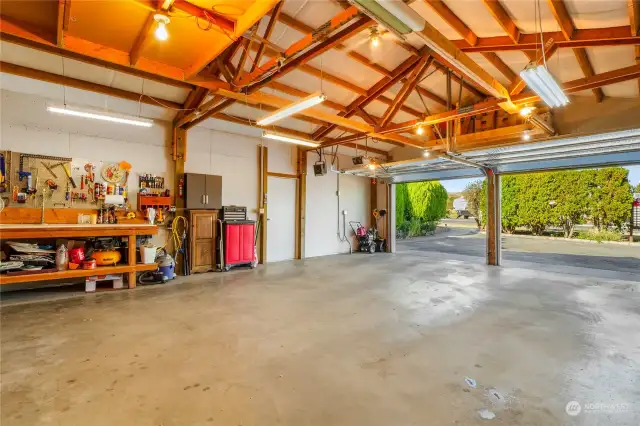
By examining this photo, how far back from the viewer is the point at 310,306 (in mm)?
4043

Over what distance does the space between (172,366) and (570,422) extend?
281cm

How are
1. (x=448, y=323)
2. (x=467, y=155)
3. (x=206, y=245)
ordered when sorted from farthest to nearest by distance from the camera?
(x=467, y=155), (x=206, y=245), (x=448, y=323)

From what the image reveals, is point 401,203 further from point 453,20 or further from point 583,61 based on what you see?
point 453,20

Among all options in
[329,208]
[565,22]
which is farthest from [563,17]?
[329,208]

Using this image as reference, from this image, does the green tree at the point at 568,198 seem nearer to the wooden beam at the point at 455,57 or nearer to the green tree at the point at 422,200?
the green tree at the point at 422,200

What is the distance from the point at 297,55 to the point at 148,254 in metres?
4.18

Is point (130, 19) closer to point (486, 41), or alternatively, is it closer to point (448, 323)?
point (486, 41)

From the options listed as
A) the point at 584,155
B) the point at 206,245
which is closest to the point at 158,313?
the point at 206,245

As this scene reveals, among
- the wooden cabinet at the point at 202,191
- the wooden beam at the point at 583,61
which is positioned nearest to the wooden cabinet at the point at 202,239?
the wooden cabinet at the point at 202,191

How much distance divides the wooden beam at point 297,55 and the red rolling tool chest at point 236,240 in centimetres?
307

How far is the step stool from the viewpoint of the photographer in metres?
4.70

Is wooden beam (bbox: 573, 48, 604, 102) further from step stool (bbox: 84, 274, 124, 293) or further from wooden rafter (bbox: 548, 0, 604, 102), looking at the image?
step stool (bbox: 84, 274, 124, 293)

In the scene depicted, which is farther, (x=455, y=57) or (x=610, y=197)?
(x=610, y=197)

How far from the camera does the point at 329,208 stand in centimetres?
925
